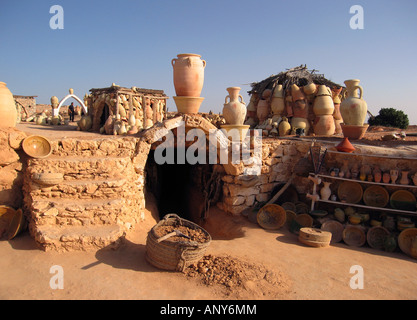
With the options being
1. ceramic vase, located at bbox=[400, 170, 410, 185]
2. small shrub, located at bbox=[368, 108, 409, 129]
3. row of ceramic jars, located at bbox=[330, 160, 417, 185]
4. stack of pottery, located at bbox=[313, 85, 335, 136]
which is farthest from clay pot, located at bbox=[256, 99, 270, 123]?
small shrub, located at bbox=[368, 108, 409, 129]

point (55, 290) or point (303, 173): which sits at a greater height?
point (303, 173)

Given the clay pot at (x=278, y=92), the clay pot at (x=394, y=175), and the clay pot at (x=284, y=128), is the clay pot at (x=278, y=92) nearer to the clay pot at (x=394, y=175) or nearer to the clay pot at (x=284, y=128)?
the clay pot at (x=284, y=128)

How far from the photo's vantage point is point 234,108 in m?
6.95

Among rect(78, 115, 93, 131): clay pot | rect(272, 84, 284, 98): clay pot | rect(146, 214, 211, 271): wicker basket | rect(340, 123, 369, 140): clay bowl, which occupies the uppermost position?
rect(272, 84, 284, 98): clay pot

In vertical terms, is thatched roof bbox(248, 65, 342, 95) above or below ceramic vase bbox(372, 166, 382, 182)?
above

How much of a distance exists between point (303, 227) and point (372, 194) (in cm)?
167

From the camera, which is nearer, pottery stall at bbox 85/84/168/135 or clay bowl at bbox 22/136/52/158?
clay bowl at bbox 22/136/52/158

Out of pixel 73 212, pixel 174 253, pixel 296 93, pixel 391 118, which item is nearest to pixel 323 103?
pixel 296 93

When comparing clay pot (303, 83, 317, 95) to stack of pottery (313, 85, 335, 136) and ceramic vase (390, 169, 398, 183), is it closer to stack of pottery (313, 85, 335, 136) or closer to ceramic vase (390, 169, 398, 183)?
stack of pottery (313, 85, 335, 136)

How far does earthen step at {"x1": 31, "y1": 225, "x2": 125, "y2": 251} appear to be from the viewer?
442cm

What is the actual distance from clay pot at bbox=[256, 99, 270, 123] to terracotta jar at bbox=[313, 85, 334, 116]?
196 centimetres

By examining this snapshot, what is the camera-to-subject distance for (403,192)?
5707 mm

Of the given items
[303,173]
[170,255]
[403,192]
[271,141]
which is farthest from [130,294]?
[403,192]

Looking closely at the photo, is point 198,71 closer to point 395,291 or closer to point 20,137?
point 20,137
